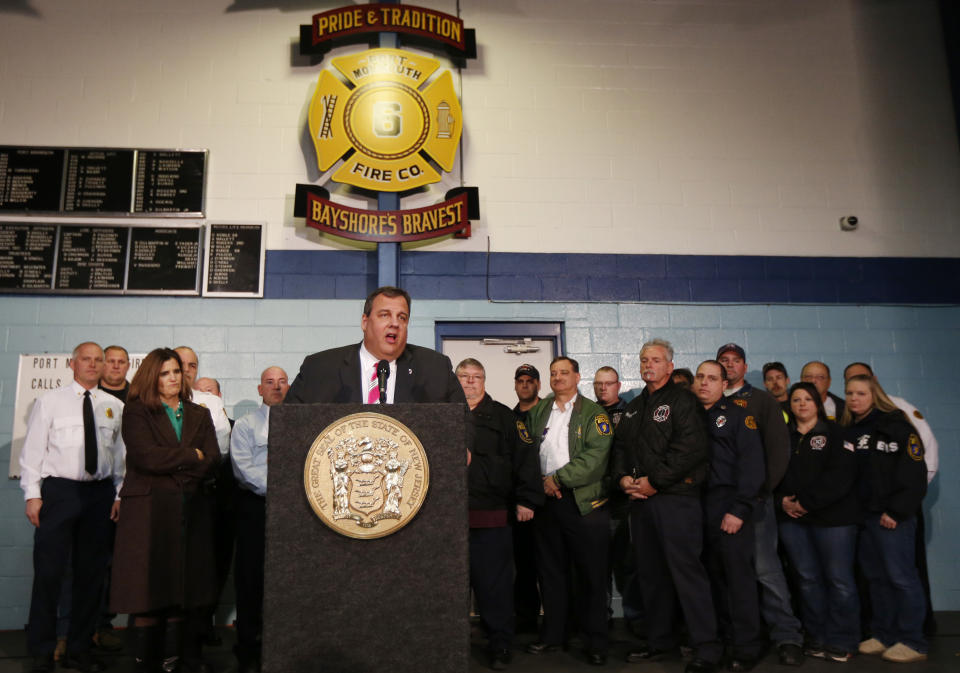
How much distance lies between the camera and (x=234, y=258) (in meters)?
5.21

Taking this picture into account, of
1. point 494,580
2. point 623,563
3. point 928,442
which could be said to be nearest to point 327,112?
point 494,580

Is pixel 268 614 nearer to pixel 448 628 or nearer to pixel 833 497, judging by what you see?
pixel 448 628

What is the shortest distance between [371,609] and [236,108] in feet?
15.6

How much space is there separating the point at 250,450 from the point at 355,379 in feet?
5.52

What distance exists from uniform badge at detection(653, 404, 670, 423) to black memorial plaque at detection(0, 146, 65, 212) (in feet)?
14.5

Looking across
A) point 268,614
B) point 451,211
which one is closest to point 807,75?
point 451,211

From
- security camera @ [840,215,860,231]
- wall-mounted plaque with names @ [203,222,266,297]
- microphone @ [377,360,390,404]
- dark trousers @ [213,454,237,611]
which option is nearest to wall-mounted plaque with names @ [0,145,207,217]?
wall-mounted plaque with names @ [203,222,266,297]

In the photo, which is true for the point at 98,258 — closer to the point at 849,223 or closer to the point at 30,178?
the point at 30,178

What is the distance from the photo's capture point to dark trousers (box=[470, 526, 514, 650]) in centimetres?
369

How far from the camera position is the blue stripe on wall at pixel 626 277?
208 inches

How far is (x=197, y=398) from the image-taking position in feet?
14.0

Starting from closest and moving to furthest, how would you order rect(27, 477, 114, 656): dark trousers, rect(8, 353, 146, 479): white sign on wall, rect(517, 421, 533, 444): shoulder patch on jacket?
rect(27, 477, 114, 656): dark trousers, rect(517, 421, 533, 444): shoulder patch on jacket, rect(8, 353, 146, 479): white sign on wall

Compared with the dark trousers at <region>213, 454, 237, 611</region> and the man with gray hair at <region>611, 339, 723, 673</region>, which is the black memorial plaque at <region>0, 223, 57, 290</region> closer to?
the dark trousers at <region>213, 454, 237, 611</region>

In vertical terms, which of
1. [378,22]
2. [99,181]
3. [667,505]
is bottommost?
[667,505]
